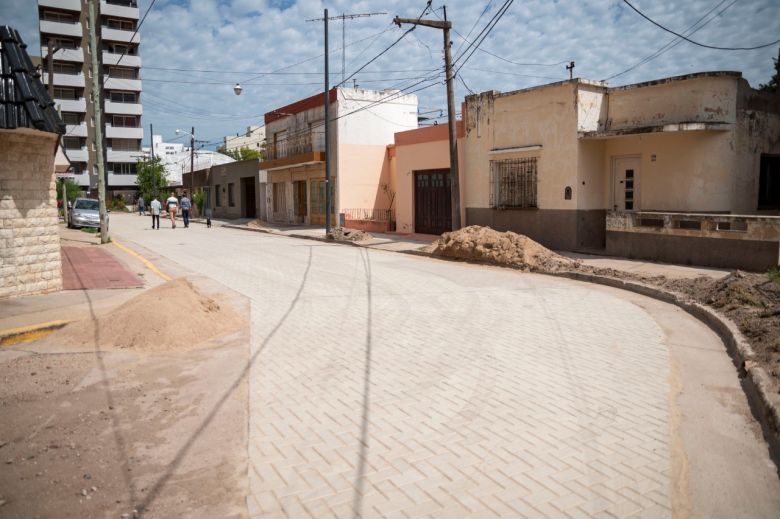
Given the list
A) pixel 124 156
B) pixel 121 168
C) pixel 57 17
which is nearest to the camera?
pixel 57 17

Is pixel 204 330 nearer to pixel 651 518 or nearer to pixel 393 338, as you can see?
pixel 393 338

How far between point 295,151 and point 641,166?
2227 centimetres

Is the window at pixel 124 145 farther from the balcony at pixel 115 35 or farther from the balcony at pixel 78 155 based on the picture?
the balcony at pixel 115 35

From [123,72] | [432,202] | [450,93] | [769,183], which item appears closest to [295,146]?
[432,202]

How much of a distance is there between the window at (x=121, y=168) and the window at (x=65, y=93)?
311 inches

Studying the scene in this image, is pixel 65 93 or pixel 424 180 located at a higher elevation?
pixel 65 93

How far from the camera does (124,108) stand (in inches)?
2454

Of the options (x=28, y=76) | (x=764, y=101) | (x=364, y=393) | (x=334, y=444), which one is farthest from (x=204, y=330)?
(x=764, y=101)

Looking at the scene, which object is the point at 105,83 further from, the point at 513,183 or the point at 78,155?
the point at 513,183

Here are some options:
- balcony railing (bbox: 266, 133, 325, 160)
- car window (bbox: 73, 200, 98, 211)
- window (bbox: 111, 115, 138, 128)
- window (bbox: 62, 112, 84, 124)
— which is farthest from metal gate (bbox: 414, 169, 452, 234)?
window (bbox: 111, 115, 138, 128)

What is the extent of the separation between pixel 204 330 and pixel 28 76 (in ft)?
17.4

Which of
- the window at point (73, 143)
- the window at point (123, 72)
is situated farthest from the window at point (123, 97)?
the window at point (73, 143)

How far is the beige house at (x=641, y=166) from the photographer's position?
44.4 ft

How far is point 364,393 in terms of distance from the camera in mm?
5258
